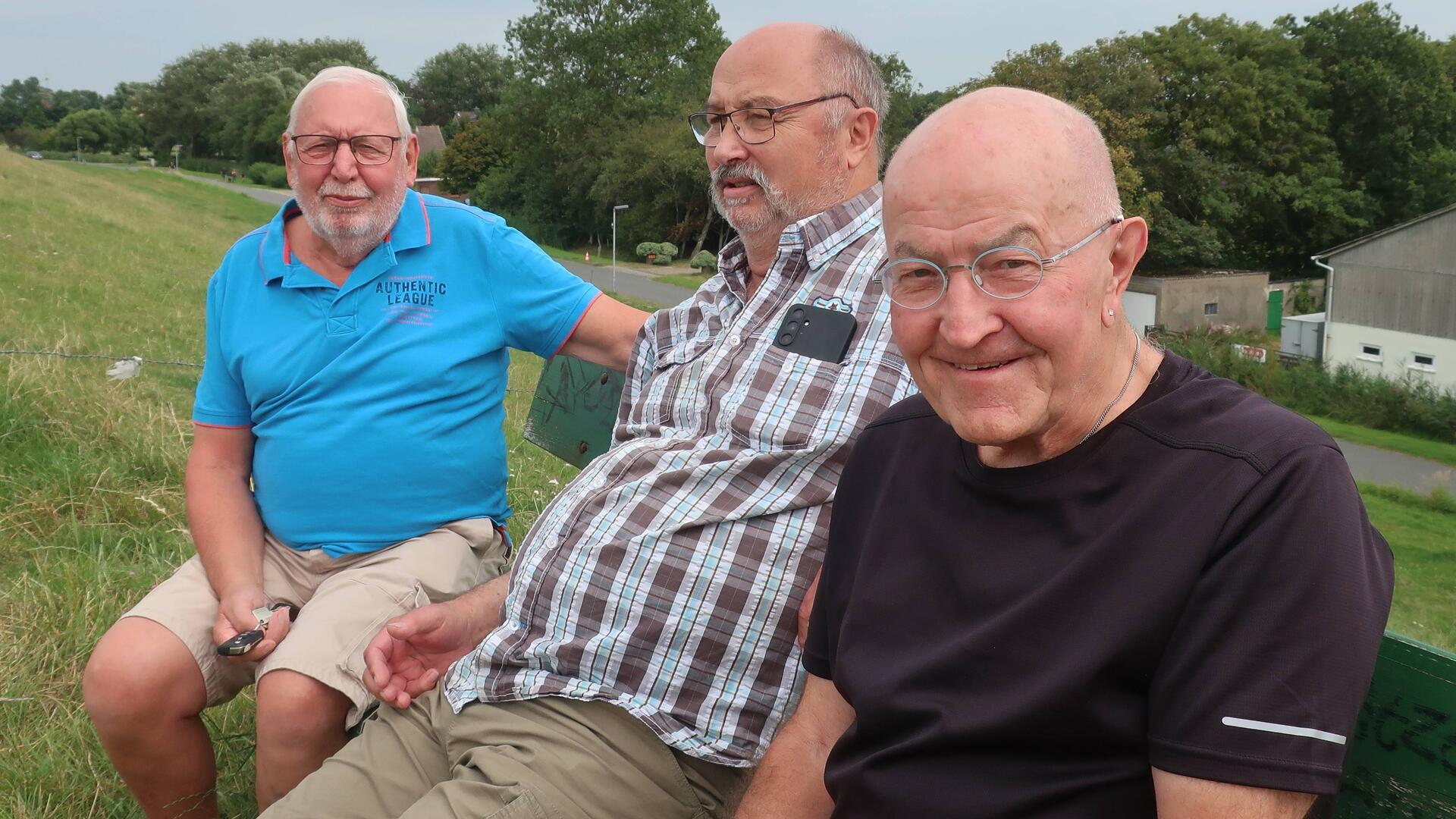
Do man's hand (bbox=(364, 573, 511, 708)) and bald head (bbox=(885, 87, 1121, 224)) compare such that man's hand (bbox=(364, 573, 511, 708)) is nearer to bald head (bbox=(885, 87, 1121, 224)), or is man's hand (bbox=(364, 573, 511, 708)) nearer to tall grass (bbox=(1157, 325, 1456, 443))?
bald head (bbox=(885, 87, 1121, 224))

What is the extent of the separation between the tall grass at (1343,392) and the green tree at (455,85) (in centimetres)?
7310

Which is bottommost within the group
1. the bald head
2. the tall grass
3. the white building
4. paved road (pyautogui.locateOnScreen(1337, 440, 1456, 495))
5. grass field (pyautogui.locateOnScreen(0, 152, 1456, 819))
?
paved road (pyautogui.locateOnScreen(1337, 440, 1456, 495))

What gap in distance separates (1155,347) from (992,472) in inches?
13.7

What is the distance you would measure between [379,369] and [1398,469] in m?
40.5

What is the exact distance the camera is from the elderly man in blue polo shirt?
2.89 m

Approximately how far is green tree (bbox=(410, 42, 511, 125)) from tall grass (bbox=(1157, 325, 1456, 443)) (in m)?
73.1

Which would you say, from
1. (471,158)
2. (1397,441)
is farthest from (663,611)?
(471,158)

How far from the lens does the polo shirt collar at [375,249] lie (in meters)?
3.26

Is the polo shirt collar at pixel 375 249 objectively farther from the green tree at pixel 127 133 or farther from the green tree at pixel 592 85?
the green tree at pixel 127 133

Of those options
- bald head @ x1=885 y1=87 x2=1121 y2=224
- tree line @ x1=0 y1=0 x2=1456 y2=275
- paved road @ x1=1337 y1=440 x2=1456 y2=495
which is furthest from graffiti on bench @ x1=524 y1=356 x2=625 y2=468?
tree line @ x1=0 y1=0 x2=1456 y2=275

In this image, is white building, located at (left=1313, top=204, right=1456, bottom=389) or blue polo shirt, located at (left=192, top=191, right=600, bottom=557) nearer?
blue polo shirt, located at (left=192, top=191, right=600, bottom=557)

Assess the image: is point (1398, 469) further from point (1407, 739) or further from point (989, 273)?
point (989, 273)

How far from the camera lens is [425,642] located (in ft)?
9.01

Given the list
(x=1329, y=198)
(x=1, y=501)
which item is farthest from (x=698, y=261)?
(x=1, y=501)
